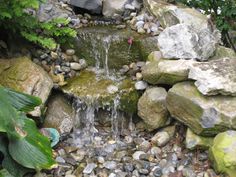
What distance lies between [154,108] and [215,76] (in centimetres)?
75

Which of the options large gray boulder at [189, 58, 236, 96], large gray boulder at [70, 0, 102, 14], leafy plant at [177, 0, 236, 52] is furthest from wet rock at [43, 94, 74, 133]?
leafy plant at [177, 0, 236, 52]

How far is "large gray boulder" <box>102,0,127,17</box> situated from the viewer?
6121 mm

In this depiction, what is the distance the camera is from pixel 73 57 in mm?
Result: 5316

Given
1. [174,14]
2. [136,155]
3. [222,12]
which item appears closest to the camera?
[136,155]

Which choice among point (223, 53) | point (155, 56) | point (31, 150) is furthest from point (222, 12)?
point (31, 150)

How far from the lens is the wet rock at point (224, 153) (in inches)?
151

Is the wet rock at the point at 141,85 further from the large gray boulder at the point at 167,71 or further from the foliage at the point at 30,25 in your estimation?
the foliage at the point at 30,25

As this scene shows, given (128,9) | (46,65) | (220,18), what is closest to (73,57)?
(46,65)

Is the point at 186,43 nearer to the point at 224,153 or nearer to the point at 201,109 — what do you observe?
the point at 201,109

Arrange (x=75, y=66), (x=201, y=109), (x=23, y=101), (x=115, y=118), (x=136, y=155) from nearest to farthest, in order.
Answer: (x=23, y=101) < (x=201, y=109) < (x=136, y=155) < (x=115, y=118) < (x=75, y=66)

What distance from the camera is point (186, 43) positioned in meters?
4.77

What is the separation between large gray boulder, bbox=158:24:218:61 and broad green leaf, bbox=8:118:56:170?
5.74 feet

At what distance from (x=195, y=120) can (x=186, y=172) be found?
509 mm

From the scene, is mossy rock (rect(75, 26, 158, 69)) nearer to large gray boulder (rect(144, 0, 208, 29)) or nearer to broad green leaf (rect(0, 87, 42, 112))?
large gray boulder (rect(144, 0, 208, 29))
